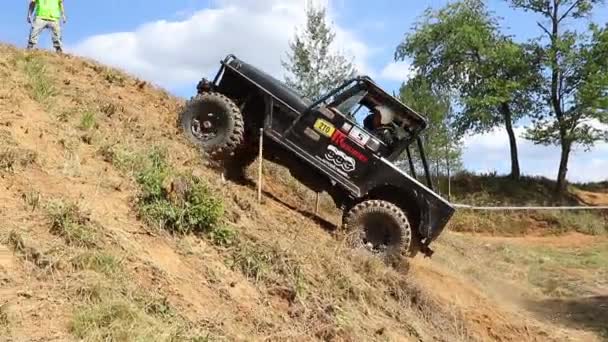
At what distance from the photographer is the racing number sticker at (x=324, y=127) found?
1076 cm

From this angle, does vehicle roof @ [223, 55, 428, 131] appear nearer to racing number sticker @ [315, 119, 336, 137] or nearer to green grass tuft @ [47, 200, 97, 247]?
racing number sticker @ [315, 119, 336, 137]

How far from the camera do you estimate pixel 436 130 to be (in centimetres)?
2841

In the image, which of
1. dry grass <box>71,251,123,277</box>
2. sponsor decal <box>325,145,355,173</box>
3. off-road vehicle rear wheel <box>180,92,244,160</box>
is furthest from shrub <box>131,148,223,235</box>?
sponsor decal <box>325,145,355,173</box>

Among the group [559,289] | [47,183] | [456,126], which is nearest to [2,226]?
[47,183]

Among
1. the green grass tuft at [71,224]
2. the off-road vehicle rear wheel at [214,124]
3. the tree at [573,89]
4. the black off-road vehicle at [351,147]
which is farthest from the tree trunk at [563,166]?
the green grass tuft at [71,224]

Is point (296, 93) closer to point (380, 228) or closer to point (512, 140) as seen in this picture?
point (380, 228)

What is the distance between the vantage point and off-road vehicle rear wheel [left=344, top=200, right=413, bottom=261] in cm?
1045

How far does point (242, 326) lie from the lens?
6.64 meters

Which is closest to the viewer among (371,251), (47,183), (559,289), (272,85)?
(47,183)

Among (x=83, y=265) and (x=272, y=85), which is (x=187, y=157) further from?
(x=83, y=265)

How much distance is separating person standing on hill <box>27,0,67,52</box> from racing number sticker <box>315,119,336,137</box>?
506 centimetres

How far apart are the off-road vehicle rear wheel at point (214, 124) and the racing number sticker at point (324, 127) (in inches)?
43.6

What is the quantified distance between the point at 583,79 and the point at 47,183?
26.9 m

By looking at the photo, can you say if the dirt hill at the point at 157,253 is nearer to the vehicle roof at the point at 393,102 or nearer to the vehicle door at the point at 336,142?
the vehicle door at the point at 336,142
